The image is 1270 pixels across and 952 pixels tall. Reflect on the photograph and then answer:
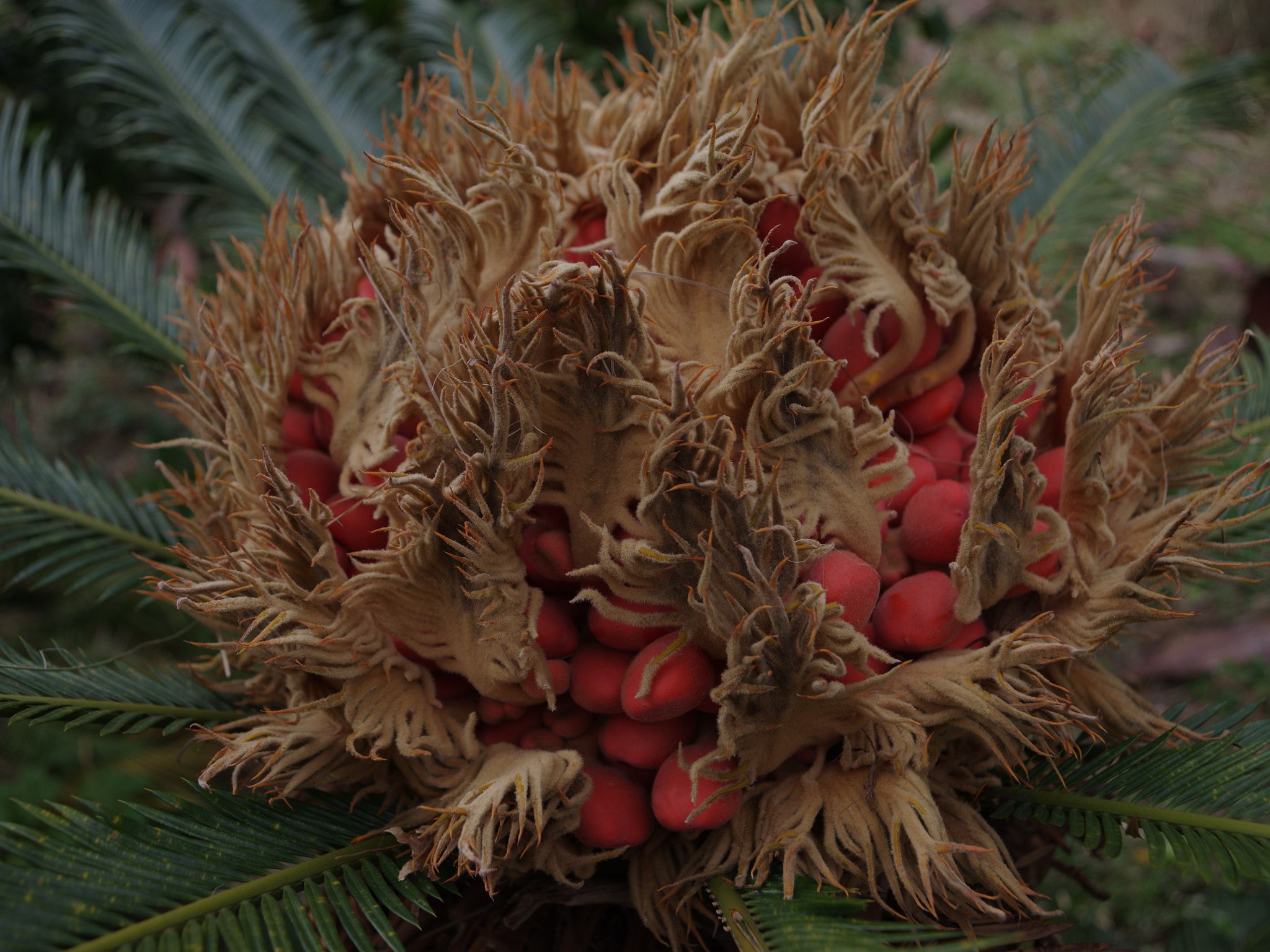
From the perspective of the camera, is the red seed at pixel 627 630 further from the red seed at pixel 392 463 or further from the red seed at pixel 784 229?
the red seed at pixel 784 229

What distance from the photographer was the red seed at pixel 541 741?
0.98 m

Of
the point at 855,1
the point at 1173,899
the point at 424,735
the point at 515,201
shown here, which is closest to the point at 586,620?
the point at 424,735

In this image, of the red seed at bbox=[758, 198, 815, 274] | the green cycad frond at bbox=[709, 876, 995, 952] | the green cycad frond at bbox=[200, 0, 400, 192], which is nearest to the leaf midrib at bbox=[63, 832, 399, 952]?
the green cycad frond at bbox=[709, 876, 995, 952]

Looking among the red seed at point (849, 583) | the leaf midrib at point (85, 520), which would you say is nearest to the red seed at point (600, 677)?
the red seed at point (849, 583)

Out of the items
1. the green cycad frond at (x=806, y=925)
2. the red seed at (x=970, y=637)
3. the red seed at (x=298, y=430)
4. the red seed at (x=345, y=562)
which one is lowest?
the green cycad frond at (x=806, y=925)

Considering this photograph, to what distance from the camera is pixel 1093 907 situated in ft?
7.14

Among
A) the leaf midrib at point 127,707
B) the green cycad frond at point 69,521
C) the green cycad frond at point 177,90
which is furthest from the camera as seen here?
the green cycad frond at point 177,90

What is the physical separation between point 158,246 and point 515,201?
5.90ft

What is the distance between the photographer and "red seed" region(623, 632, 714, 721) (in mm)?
860

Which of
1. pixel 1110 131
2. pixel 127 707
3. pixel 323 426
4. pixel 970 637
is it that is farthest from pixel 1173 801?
pixel 1110 131

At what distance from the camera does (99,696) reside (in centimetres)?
109

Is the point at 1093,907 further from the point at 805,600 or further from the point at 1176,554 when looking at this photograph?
the point at 805,600

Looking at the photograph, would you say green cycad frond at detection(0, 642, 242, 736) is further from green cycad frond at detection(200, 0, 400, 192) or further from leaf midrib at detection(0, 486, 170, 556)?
green cycad frond at detection(200, 0, 400, 192)

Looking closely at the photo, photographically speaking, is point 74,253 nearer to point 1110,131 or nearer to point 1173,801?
point 1173,801
